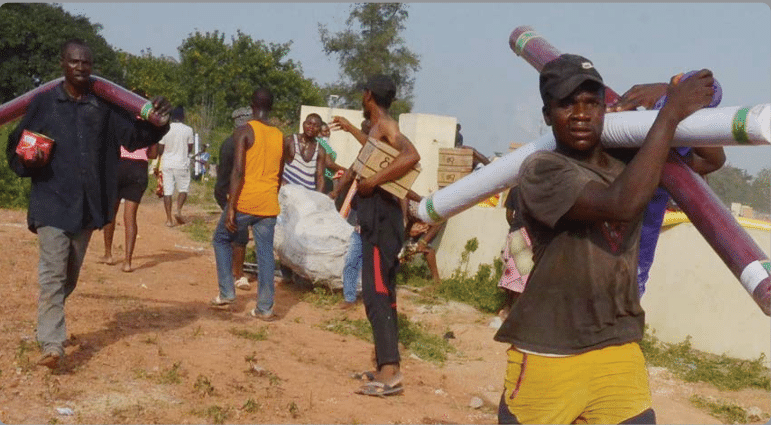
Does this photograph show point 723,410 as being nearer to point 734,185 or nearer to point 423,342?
point 423,342

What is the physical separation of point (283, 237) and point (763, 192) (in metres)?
4.42

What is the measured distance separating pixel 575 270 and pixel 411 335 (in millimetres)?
5048

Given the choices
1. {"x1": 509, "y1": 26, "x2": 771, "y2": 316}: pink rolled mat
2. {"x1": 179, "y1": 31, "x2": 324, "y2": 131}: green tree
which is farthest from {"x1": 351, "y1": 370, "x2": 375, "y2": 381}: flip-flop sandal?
{"x1": 179, "y1": 31, "x2": 324, "y2": 131}: green tree

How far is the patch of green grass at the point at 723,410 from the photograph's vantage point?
22.8 feet

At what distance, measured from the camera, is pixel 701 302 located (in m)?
8.59

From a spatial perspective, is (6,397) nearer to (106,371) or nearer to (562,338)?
(106,371)

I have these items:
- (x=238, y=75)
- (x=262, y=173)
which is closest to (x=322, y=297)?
(x=262, y=173)

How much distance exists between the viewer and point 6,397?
562 cm

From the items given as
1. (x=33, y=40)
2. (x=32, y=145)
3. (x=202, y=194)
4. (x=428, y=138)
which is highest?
A: (x=33, y=40)

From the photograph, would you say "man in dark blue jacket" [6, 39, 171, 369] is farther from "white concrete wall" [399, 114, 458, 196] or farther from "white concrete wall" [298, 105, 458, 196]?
"white concrete wall" [399, 114, 458, 196]

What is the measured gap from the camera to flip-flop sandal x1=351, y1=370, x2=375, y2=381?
21.8 feet

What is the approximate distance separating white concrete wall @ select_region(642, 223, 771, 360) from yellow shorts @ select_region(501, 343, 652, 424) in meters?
5.12

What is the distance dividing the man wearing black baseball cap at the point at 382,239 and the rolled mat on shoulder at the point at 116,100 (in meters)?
1.33

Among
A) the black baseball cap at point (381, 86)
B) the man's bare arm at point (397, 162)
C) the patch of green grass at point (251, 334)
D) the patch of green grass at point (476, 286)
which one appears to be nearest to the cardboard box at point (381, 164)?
the man's bare arm at point (397, 162)
